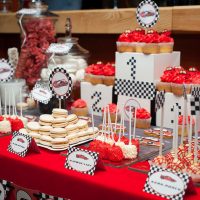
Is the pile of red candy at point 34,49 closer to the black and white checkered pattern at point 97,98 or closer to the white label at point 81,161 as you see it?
the black and white checkered pattern at point 97,98

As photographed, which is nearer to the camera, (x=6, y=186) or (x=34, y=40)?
(x=6, y=186)

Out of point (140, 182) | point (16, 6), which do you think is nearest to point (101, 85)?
point (140, 182)

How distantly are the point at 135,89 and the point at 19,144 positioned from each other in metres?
0.88

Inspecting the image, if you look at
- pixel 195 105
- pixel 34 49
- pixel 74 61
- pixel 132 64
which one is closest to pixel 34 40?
pixel 34 49

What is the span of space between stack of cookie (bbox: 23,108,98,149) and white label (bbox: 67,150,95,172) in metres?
0.27

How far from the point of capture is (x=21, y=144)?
212 centimetres

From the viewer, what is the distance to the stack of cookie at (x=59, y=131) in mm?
2158

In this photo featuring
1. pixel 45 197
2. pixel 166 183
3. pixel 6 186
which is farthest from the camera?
pixel 6 186

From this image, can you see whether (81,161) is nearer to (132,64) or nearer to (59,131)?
(59,131)

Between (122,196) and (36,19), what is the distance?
78.1 inches

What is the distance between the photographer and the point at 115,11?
10.9ft

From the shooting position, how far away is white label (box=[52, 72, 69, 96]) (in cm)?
236

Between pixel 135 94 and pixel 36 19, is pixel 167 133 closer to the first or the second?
pixel 135 94

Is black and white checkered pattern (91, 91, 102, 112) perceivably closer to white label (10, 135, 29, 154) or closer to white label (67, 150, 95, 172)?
white label (10, 135, 29, 154)
